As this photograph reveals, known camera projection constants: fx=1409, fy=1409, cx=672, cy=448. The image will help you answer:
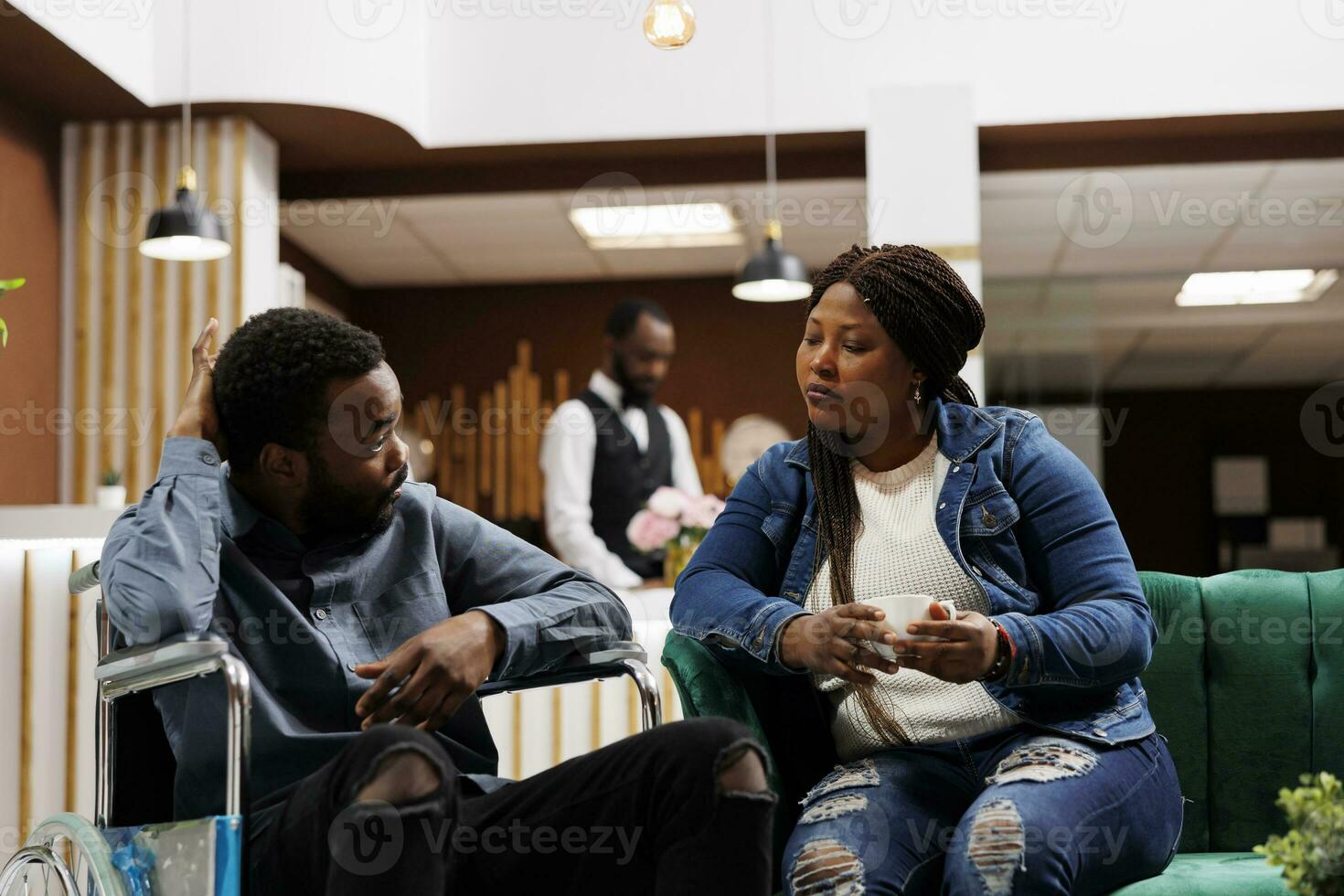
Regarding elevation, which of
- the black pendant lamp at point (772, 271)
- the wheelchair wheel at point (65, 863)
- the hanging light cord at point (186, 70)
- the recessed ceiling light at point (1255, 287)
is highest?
the hanging light cord at point (186, 70)

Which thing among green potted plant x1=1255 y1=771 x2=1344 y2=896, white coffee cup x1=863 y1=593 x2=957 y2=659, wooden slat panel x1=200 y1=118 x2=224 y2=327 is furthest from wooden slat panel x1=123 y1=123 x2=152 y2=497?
green potted plant x1=1255 y1=771 x2=1344 y2=896

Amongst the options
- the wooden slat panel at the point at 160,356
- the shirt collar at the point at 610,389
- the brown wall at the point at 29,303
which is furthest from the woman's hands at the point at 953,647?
the wooden slat panel at the point at 160,356

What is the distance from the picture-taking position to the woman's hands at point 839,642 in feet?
5.45

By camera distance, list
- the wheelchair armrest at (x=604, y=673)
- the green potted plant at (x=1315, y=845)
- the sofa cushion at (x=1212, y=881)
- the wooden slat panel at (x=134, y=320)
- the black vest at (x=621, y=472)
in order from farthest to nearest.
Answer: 1. the wooden slat panel at (x=134, y=320)
2. the black vest at (x=621, y=472)
3. the wheelchair armrest at (x=604, y=673)
4. the sofa cushion at (x=1212, y=881)
5. the green potted plant at (x=1315, y=845)

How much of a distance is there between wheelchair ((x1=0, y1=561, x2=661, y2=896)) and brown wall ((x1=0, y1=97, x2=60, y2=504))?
356 centimetres

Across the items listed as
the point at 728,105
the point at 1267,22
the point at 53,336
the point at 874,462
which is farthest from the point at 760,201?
the point at 874,462

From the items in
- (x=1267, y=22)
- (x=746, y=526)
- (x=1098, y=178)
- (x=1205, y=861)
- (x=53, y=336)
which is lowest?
(x=1205, y=861)

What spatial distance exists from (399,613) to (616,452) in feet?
11.2

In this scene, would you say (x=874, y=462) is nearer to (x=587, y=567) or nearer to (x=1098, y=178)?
(x=587, y=567)

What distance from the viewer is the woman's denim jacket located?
5.72ft

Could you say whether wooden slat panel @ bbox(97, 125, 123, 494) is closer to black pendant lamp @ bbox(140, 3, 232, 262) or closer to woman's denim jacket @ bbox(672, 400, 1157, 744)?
black pendant lamp @ bbox(140, 3, 232, 262)

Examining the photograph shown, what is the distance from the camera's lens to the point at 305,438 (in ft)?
5.82

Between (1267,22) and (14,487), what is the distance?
5018 mm

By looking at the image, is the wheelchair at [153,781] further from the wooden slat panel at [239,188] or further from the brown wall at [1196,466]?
the brown wall at [1196,466]
